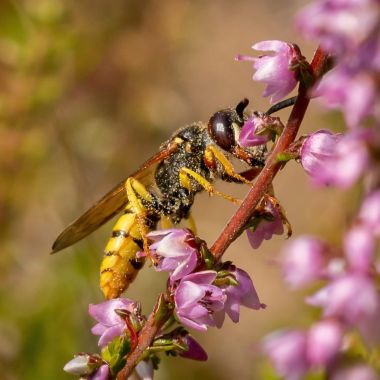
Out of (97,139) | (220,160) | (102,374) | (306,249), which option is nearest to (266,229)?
(220,160)


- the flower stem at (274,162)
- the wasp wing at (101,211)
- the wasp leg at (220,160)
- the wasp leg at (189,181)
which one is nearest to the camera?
the flower stem at (274,162)

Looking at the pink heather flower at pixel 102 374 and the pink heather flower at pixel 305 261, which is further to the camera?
the pink heather flower at pixel 102 374

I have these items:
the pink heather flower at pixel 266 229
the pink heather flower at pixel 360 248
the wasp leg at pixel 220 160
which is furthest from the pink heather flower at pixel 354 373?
the wasp leg at pixel 220 160

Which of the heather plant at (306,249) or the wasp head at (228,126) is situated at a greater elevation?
the wasp head at (228,126)

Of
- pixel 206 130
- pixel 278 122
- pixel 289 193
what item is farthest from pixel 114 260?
pixel 289 193

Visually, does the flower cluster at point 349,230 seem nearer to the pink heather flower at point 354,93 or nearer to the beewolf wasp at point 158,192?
the pink heather flower at point 354,93

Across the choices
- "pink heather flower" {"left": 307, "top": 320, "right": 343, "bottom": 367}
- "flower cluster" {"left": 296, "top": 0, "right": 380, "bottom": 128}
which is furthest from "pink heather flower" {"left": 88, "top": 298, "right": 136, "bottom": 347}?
"flower cluster" {"left": 296, "top": 0, "right": 380, "bottom": 128}
